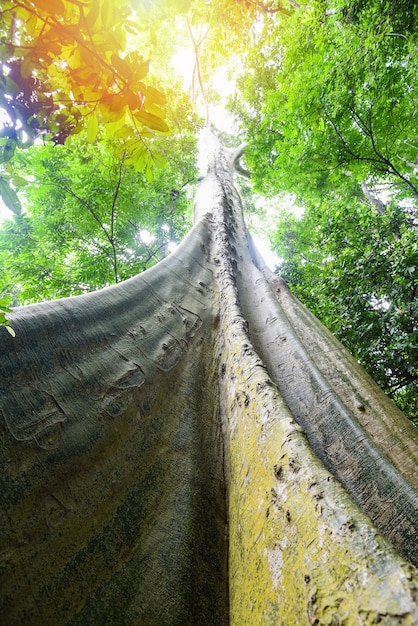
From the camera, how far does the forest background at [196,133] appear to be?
871 millimetres

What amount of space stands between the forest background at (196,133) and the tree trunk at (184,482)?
13.3 inches

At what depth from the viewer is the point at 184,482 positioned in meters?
1.11

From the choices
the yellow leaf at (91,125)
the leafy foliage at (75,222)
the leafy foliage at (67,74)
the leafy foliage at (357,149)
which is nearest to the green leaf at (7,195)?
the leafy foliage at (67,74)

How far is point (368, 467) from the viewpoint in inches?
44.6

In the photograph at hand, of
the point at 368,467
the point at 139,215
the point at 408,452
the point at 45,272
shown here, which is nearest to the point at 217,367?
the point at 368,467

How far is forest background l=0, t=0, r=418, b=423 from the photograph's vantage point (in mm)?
871

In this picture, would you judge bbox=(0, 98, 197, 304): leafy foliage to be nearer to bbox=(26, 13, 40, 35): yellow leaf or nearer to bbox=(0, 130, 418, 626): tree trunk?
bbox=(0, 130, 418, 626): tree trunk

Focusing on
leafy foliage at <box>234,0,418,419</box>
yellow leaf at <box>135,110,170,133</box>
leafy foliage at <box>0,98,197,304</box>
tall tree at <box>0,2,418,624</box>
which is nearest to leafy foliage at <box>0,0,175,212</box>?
yellow leaf at <box>135,110,170,133</box>

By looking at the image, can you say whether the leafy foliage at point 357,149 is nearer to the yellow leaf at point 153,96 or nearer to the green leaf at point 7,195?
the yellow leaf at point 153,96

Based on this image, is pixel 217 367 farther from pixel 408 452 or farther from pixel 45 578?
pixel 45 578

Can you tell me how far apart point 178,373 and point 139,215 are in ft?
15.4

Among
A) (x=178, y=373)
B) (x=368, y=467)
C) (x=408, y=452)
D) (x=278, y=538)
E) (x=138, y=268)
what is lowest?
(x=408, y=452)

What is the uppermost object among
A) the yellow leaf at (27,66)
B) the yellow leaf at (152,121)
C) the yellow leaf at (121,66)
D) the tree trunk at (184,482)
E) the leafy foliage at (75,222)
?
the leafy foliage at (75,222)

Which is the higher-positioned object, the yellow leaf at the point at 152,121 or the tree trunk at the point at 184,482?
the yellow leaf at the point at 152,121
